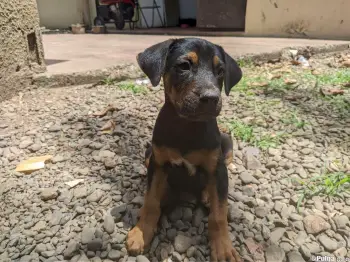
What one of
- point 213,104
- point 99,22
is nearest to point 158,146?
point 213,104

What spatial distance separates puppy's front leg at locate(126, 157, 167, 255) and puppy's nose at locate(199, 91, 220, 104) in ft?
2.03

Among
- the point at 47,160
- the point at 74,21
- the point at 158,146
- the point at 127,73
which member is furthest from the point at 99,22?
the point at 158,146

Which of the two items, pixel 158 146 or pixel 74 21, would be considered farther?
pixel 74 21

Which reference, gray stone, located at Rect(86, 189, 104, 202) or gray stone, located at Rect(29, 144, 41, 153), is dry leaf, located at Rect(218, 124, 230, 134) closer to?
gray stone, located at Rect(86, 189, 104, 202)

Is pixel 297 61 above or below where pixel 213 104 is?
below

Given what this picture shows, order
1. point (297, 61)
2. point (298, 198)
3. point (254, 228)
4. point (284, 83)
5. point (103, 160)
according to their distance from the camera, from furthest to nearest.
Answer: point (297, 61)
point (284, 83)
point (103, 160)
point (298, 198)
point (254, 228)

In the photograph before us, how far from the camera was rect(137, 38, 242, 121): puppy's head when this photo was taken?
1.94m

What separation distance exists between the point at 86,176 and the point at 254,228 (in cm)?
141

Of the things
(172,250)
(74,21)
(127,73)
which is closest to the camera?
(172,250)

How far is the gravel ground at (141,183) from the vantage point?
2.14 metres

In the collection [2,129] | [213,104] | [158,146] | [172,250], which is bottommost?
[172,250]

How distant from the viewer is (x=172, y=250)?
2127 mm

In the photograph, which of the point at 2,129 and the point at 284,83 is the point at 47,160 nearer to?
the point at 2,129

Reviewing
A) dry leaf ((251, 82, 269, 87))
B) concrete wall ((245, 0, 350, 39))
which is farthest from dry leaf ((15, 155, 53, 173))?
concrete wall ((245, 0, 350, 39))
